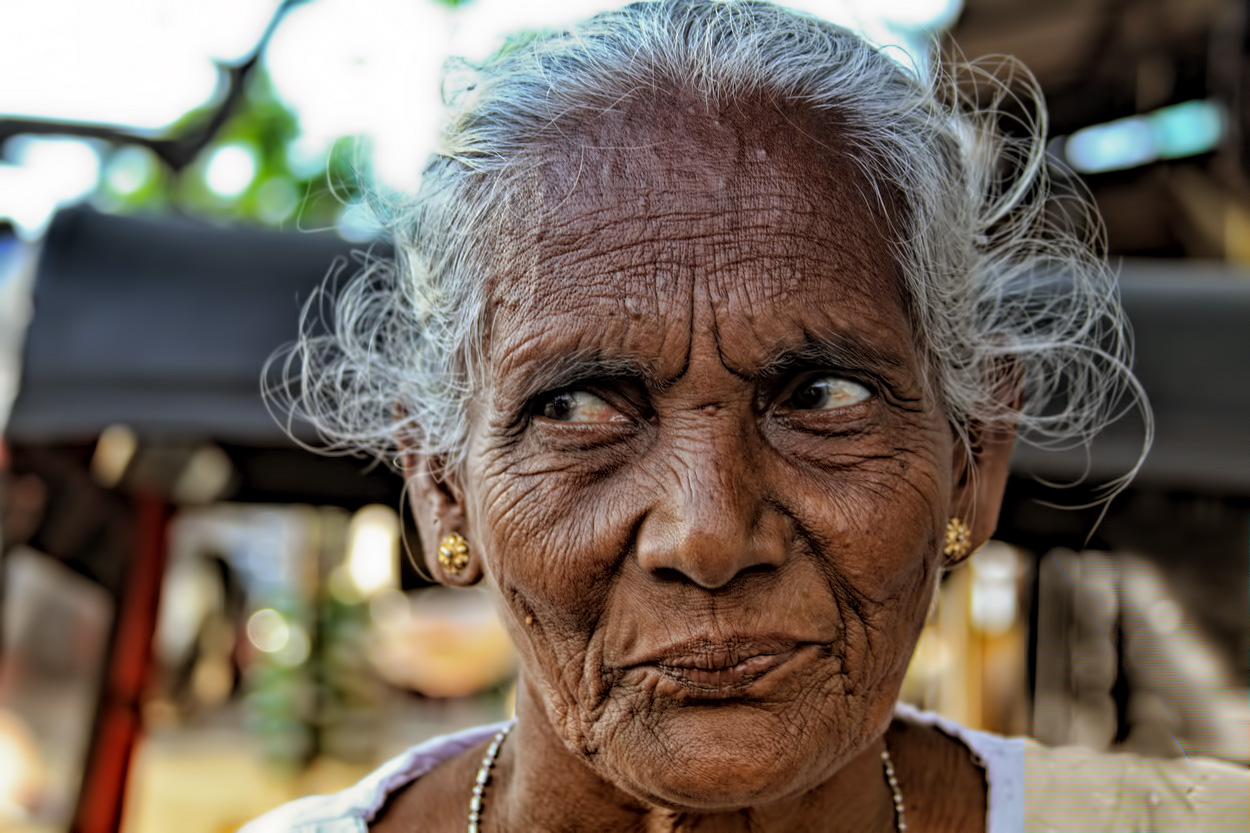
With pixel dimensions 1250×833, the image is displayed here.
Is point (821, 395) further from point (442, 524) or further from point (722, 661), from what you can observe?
point (442, 524)

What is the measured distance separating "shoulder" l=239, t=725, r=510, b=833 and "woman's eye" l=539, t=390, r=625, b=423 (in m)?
0.84

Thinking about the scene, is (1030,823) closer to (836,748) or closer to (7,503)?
(836,748)

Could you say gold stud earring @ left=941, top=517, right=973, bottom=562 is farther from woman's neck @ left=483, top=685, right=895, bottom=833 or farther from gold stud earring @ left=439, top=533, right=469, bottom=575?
gold stud earring @ left=439, top=533, right=469, bottom=575

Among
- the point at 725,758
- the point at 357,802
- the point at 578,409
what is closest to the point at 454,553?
the point at 578,409

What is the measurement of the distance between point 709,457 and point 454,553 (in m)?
0.61

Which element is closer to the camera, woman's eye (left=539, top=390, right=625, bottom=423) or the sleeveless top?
woman's eye (left=539, top=390, right=625, bottom=423)

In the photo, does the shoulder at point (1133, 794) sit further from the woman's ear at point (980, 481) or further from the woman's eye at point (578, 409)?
the woman's eye at point (578, 409)

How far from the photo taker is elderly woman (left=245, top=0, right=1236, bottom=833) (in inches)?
60.6

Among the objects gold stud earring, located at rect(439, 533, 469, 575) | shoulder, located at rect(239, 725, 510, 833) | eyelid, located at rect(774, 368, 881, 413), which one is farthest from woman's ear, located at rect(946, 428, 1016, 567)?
shoulder, located at rect(239, 725, 510, 833)

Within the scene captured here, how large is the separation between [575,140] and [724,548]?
2.16ft

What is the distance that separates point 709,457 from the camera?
1.53 metres

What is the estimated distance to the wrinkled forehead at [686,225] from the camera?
1602 mm

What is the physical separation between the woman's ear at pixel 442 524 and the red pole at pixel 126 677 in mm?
2619

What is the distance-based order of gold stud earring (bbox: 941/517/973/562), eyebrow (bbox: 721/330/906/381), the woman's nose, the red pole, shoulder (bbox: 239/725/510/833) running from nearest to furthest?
the woman's nose < eyebrow (bbox: 721/330/906/381) < gold stud earring (bbox: 941/517/973/562) < shoulder (bbox: 239/725/510/833) < the red pole
